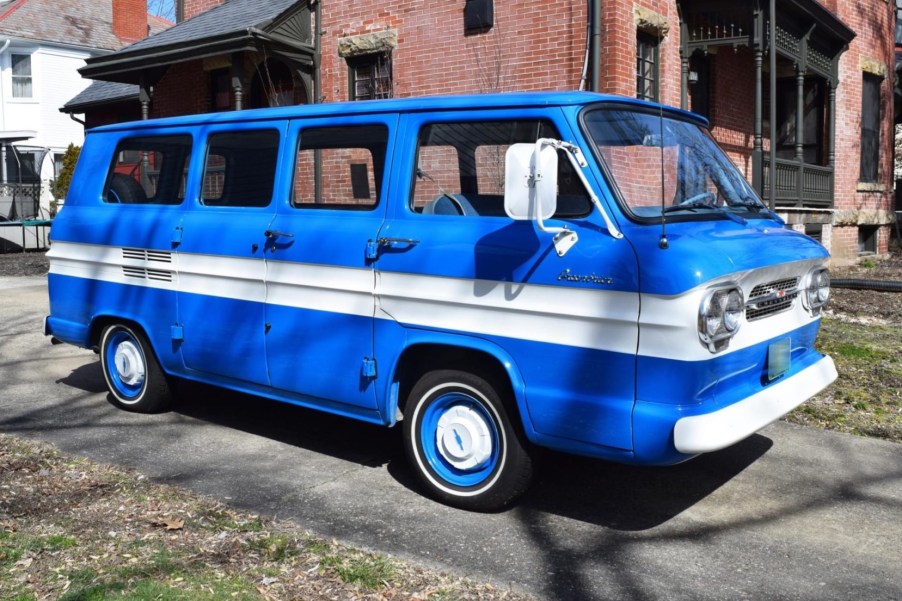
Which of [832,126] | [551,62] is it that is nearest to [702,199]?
[551,62]

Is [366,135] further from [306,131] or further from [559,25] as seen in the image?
[559,25]

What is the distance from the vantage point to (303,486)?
526 centimetres

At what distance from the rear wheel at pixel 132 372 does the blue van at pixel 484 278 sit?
30 cm

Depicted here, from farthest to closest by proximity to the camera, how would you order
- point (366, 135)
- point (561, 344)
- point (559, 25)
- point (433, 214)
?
point (559, 25)
point (366, 135)
point (433, 214)
point (561, 344)

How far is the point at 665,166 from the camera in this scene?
16.6 feet

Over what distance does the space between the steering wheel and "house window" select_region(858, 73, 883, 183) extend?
16.0m

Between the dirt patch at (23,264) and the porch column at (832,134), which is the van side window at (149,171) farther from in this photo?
the porch column at (832,134)

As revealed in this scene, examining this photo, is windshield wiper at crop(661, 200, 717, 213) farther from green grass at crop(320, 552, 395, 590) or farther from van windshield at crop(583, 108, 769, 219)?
green grass at crop(320, 552, 395, 590)

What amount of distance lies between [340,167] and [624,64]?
781 cm

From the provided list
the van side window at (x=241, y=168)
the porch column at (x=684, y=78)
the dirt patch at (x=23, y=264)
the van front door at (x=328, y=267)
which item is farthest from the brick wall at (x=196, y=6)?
the van front door at (x=328, y=267)

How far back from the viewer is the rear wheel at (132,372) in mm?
6680

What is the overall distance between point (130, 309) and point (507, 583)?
3.84 meters

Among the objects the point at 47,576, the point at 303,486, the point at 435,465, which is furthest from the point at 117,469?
the point at 435,465

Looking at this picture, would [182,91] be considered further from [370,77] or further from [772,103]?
[772,103]
